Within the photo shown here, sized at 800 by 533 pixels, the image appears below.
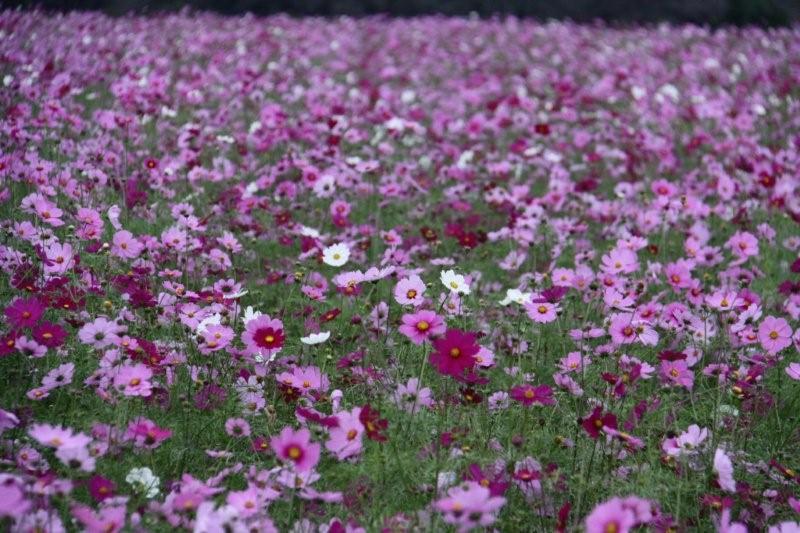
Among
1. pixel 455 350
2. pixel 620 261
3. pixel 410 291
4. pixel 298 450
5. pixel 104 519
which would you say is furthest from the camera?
pixel 620 261

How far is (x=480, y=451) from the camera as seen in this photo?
1853 millimetres

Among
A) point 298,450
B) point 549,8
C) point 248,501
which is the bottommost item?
point 549,8

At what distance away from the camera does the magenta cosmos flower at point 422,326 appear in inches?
72.9

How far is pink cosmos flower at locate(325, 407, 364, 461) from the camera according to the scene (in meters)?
1.62

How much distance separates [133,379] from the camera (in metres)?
1.76

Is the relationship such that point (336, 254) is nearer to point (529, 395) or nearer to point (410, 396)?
point (410, 396)

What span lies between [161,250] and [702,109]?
4.36 m

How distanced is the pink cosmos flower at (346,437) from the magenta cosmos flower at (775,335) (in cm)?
123

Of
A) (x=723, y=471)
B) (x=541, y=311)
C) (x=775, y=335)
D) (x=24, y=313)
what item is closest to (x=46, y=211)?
(x=24, y=313)

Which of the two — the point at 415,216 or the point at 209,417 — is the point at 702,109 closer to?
the point at 415,216

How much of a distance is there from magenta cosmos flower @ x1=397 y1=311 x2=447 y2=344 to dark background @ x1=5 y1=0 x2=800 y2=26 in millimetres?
11924

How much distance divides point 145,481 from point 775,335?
1686 millimetres

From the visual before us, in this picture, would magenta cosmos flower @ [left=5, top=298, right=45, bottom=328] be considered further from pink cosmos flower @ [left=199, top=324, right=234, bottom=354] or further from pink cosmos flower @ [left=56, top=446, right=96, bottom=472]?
pink cosmos flower @ [left=56, top=446, right=96, bottom=472]

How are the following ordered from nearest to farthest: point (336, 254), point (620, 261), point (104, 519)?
point (104, 519), point (336, 254), point (620, 261)
